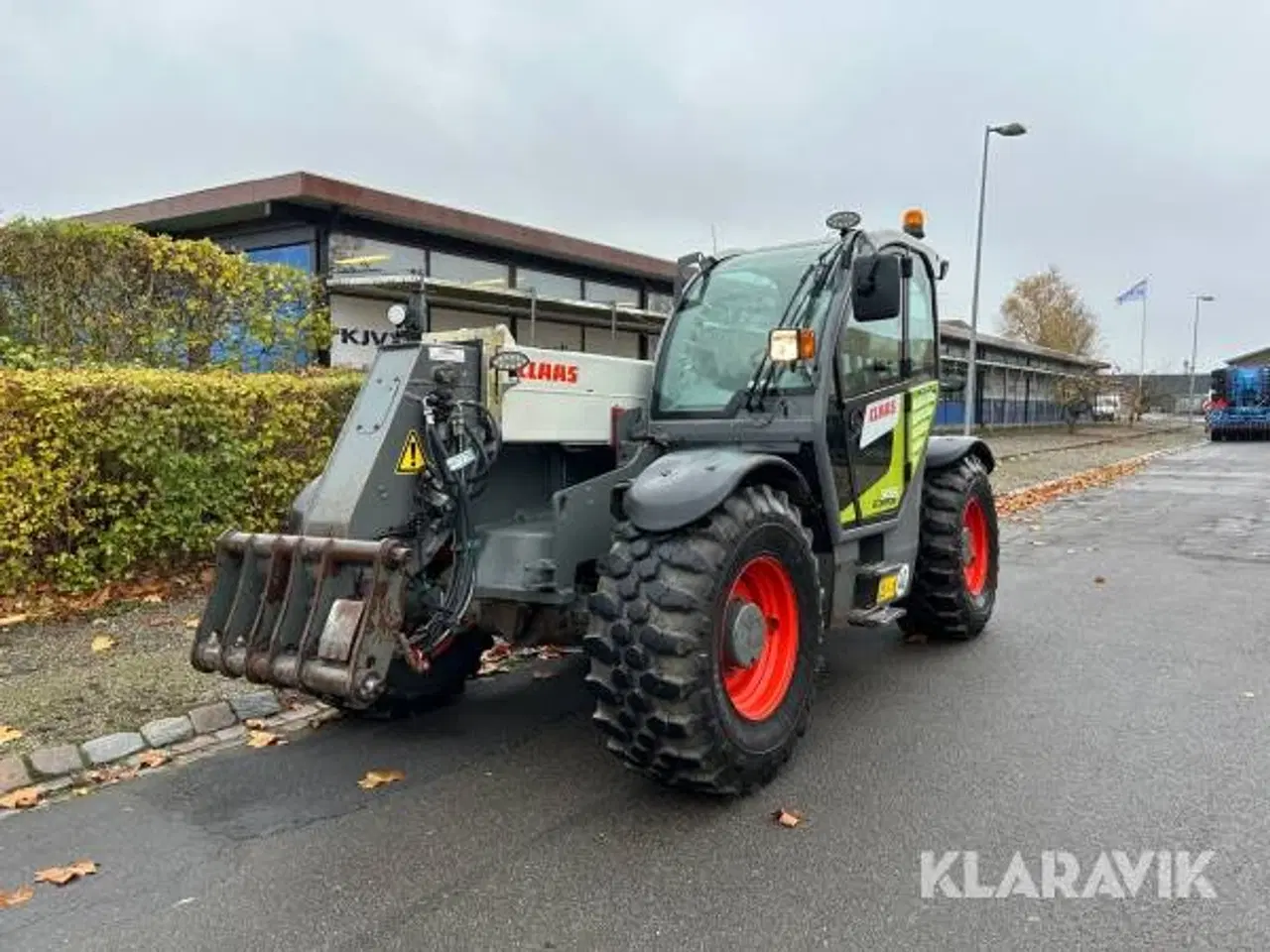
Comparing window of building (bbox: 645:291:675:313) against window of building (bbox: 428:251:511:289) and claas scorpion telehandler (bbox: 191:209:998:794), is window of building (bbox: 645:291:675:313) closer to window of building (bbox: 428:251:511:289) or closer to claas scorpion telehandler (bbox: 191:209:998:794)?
window of building (bbox: 428:251:511:289)

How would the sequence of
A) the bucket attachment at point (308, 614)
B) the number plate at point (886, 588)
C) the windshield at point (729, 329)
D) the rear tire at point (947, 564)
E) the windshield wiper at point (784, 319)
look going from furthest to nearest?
the rear tire at point (947, 564) → the number plate at point (886, 588) → the windshield at point (729, 329) → the windshield wiper at point (784, 319) → the bucket attachment at point (308, 614)

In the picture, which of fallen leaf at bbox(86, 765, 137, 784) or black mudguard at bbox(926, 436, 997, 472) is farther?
black mudguard at bbox(926, 436, 997, 472)

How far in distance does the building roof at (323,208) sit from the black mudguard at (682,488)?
409 inches

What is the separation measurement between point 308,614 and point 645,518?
1299mm

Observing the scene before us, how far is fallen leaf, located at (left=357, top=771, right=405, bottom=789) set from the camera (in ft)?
14.3

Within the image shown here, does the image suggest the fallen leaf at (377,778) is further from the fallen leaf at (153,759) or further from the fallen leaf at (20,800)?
the fallen leaf at (20,800)

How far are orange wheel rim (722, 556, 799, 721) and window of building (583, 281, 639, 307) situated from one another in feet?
49.9

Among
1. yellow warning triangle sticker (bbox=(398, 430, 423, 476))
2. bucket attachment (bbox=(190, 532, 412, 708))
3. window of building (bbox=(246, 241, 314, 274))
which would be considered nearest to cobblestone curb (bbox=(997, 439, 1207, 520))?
window of building (bbox=(246, 241, 314, 274))

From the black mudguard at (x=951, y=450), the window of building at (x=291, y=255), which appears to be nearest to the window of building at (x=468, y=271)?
the window of building at (x=291, y=255)

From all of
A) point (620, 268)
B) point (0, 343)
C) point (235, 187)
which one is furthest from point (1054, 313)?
point (0, 343)

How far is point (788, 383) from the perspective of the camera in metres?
5.07

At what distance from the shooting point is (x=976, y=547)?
7117 mm

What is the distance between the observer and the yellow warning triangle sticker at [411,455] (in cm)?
415

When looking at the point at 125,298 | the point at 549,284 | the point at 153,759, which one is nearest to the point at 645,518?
the point at 153,759
